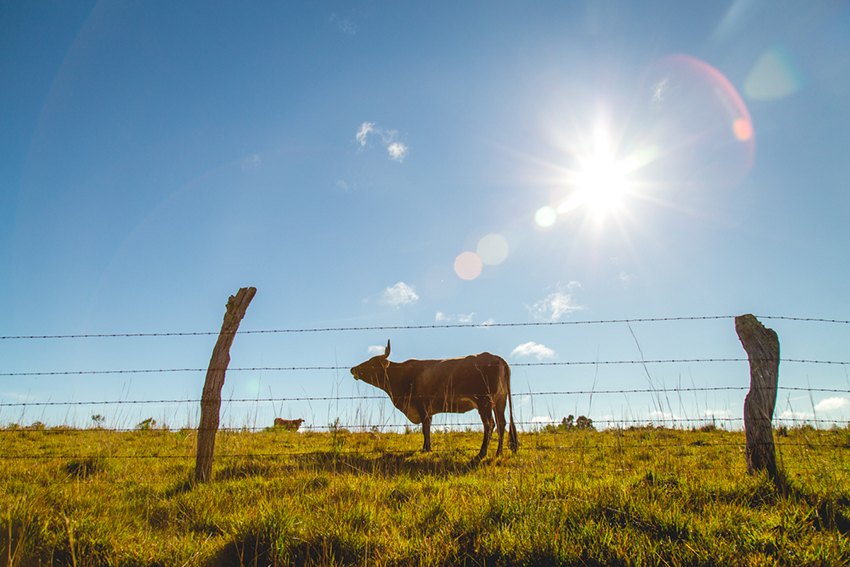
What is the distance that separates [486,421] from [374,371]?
329 cm

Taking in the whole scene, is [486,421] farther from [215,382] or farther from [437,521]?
[437,521]

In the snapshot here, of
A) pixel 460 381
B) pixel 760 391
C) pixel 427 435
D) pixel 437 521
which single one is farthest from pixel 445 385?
pixel 437 521

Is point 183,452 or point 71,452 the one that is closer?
point 71,452

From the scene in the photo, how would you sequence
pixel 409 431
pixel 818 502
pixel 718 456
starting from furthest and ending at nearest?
1. pixel 409 431
2. pixel 718 456
3. pixel 818 502

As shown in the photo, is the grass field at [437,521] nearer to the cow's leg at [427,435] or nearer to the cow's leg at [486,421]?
the cow's leg at [486,421]

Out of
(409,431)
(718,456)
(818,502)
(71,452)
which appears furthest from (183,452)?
(718,456)

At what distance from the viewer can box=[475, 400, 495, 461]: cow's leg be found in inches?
309

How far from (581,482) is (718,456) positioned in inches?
174

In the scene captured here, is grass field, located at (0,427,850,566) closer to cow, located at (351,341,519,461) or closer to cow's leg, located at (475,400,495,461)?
cow's leg, located at (475,400,495,461)

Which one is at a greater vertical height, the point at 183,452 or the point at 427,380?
the point at 427,380

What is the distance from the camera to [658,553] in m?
2.51

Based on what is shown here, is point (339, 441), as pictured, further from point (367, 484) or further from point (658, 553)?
point (658, 553)

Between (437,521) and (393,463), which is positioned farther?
(393,463)

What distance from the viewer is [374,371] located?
34.5 ft
